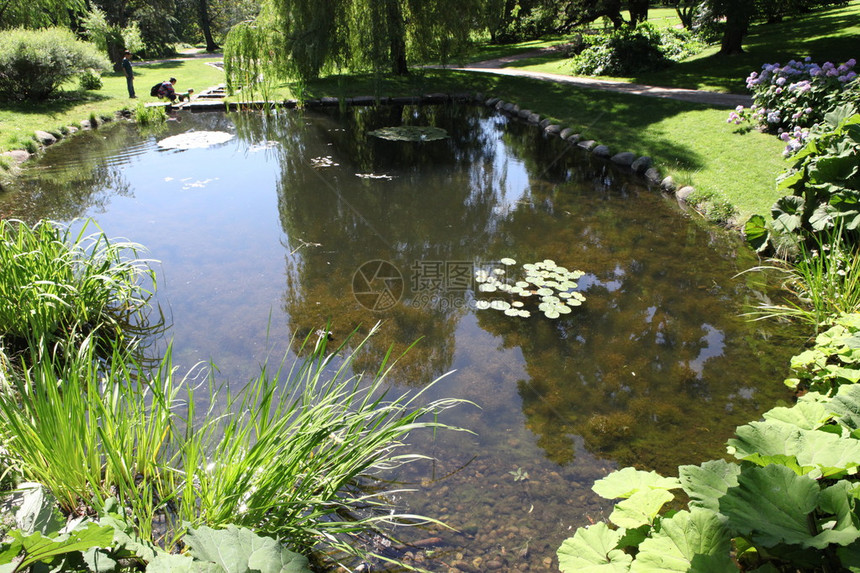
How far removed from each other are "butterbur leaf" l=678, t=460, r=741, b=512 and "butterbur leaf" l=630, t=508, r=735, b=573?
42 millimetres

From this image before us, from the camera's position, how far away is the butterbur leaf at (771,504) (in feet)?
5.07

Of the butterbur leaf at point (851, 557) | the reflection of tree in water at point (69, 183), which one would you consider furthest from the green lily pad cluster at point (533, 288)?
the reflection of tree in water at point (69, 183)

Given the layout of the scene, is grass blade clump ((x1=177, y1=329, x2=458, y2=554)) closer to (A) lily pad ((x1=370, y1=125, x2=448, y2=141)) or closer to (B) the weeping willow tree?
(A) lily pad ((x1=370, y1=125, x2=448, y2=141))

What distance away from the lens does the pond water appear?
2896mm

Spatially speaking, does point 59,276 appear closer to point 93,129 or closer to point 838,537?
point 838,537

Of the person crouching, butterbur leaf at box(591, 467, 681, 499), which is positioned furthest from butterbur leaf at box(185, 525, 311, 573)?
the person crouching

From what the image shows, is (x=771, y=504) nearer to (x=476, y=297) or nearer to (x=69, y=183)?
(x=476, y=297)

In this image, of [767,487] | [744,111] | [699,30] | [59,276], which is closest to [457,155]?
[744,111]

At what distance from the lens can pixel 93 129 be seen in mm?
10711

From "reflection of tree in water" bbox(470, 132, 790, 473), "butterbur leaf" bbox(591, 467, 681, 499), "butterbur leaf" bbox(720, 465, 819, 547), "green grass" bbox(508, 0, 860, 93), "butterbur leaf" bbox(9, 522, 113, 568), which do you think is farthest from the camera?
"green grass" bbox(508, 0, 860, 93)

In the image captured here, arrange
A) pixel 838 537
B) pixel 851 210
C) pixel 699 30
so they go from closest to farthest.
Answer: pixel 838 537 → pixel 851 210 → pixel 699 30

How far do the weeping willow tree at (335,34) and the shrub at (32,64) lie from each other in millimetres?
3588

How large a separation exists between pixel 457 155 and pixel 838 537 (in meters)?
7.97
